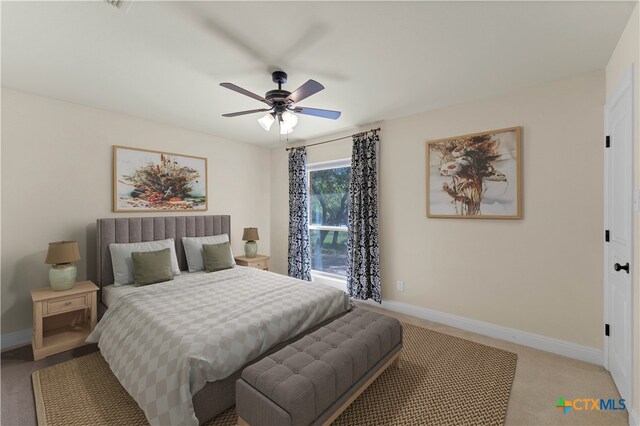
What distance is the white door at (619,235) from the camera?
73.3 inches

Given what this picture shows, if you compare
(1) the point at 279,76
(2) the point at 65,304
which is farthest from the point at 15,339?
(1) the point at 279,76

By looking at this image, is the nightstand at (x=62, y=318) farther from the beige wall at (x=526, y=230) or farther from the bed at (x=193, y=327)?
the beige wall at (x=526, y=230)

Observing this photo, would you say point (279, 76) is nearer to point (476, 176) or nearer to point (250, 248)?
point (476, 176)

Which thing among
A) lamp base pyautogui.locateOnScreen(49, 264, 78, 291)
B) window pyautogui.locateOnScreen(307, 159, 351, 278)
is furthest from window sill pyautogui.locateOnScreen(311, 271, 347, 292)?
lamp base pyautogui.locateOnScreen(49, 264, 78, 291)

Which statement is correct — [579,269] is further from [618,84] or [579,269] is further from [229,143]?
[229,143]

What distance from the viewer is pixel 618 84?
6.75ft

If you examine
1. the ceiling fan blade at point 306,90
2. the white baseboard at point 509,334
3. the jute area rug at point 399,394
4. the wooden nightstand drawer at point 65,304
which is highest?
the ceiling fan blade at point 306,90

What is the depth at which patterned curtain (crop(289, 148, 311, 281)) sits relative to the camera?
4.82 metres

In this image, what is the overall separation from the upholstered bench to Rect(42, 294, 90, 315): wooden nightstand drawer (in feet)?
7.10

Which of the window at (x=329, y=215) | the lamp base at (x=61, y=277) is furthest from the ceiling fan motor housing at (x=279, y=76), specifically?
the lamp base at (x=61, y=277)

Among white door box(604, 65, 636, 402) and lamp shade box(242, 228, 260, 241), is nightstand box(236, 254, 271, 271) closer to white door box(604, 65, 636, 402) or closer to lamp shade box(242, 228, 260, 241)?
lamp shade box(242, 228, 260, 241)

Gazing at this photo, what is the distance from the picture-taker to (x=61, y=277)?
272 centimetres

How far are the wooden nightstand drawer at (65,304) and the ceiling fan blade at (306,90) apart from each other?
2.83 metres

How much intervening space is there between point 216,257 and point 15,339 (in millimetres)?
2053
